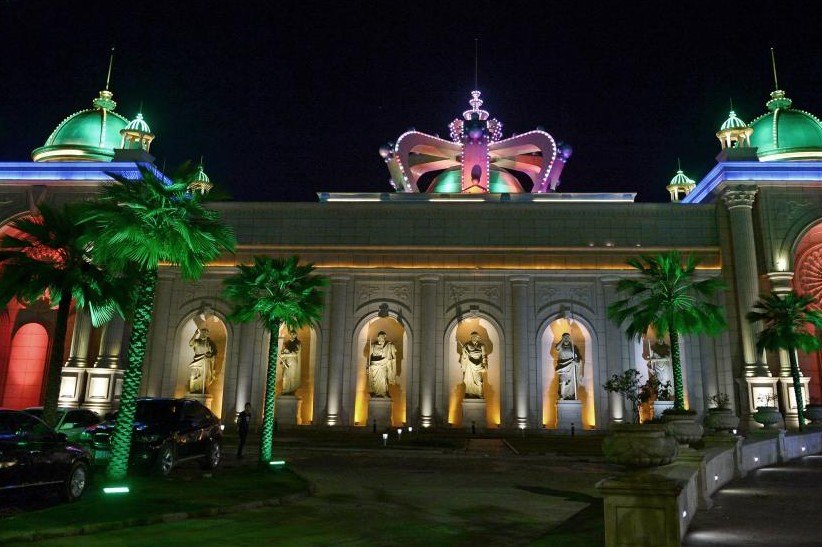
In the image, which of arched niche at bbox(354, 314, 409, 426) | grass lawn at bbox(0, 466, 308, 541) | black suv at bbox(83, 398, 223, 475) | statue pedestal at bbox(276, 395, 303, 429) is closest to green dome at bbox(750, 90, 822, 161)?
arched niche at bbox(354, 314, 409, 426)

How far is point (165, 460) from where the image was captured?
16797 mm

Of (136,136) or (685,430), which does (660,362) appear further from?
(136,136)

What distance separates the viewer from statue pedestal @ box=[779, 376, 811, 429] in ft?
108

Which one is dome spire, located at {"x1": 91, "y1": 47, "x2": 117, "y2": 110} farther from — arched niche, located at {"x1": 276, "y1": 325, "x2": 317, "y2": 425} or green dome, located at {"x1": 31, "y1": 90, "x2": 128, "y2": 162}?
arched niche, located at {"x1": 276, "y1": 325, "x2": 317, "y2": 425}

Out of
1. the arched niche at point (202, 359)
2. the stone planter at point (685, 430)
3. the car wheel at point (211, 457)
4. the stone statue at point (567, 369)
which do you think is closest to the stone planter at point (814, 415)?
the stone statue at point (567, 369)

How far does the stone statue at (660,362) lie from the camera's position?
36750 millimetres

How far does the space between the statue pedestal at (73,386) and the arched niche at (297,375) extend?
11105 mm

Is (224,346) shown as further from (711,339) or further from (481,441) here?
(711,339)

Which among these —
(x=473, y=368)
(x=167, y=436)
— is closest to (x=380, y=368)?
(x=473, y=368)

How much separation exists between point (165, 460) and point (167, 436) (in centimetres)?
62

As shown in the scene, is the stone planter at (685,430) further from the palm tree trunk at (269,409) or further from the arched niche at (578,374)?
the arched niche at (578,374)

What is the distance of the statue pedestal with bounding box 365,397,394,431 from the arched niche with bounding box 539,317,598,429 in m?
9.10

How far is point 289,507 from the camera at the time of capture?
42.5ft

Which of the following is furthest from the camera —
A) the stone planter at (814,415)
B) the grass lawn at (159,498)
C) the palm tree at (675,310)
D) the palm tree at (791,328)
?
the stone planter at (814,415)
